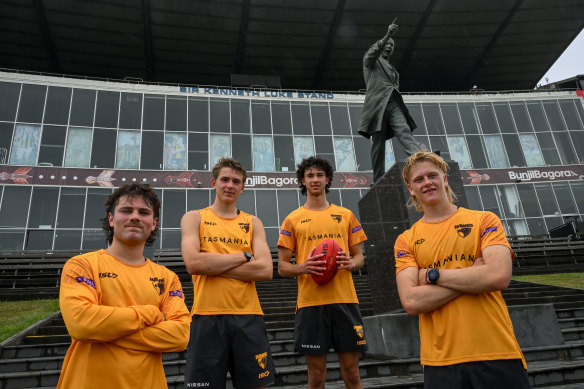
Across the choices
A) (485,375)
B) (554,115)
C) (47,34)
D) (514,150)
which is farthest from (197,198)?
(554,115)

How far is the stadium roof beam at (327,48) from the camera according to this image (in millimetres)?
24816

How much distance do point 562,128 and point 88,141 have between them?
2992cm

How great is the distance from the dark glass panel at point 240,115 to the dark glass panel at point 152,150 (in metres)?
4.33

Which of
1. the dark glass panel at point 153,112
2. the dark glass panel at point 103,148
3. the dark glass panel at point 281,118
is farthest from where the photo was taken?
the dark glass panel at point 281,118

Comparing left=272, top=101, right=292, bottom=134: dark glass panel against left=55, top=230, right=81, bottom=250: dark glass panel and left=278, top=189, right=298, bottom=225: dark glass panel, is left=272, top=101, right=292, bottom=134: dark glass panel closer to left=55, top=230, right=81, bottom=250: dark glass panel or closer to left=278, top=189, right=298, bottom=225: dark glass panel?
left=278, top=189, right=298, bottom=225: dark glass panel

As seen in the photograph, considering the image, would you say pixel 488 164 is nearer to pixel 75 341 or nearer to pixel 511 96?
pixel 511 96

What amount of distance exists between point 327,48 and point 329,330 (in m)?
27.0

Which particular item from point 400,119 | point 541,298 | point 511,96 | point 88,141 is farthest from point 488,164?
point 88,141

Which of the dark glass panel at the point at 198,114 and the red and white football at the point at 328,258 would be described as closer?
the red and white football at the point at 328,258

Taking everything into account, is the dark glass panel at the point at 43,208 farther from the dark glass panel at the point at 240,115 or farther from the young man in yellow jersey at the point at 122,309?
the young man in yellow jersey at the point at 122,309

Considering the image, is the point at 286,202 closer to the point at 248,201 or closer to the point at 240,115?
the point at 248,201

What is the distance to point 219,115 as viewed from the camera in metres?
23.5

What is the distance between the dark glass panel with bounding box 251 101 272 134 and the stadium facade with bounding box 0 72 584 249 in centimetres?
7

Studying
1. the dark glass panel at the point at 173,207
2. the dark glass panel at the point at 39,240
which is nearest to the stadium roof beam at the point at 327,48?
the dark glass panel at the point at 173,207
